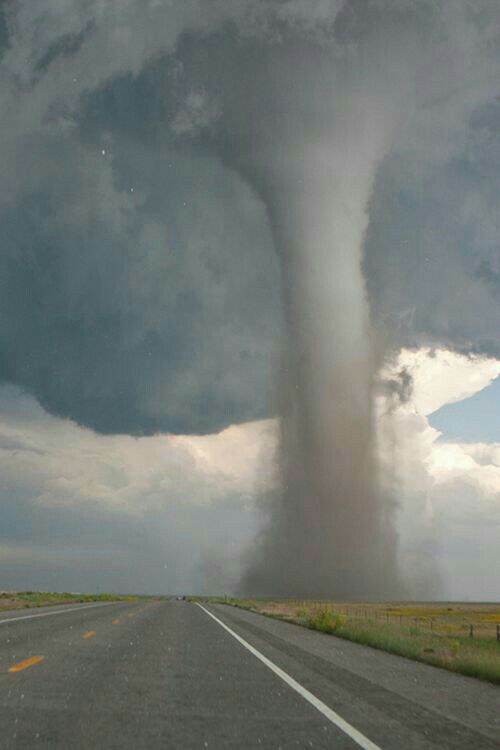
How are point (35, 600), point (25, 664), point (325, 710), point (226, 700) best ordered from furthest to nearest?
point (35, 600)
point (25, 664)
point (226, 700)
point (325, 710)

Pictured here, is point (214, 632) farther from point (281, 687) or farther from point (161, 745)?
point (161, 745)

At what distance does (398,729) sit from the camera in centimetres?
832

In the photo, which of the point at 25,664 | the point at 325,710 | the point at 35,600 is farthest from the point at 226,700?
the point at 35,600

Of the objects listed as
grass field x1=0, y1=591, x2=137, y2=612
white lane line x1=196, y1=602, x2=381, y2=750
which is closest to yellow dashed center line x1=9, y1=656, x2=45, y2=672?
white lane line x1=196, y1=602, x2=381, y2=750

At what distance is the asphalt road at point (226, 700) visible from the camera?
7.38 meters

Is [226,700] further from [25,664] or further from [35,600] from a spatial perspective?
[35,600]

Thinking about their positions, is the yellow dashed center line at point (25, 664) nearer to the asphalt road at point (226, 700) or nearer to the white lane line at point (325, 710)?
the asphalt road at point (226, 700)

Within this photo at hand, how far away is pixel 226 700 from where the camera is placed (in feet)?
32.4

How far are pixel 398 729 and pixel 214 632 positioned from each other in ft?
57.2

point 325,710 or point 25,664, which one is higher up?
point 25,664

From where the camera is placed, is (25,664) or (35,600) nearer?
(25,664)

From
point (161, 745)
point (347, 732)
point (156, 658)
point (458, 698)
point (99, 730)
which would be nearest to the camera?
point (161, 745)

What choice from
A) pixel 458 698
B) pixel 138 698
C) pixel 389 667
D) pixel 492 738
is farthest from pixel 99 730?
pixel 389 667

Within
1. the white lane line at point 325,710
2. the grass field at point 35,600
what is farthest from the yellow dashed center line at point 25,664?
the grass field at point 35,600
